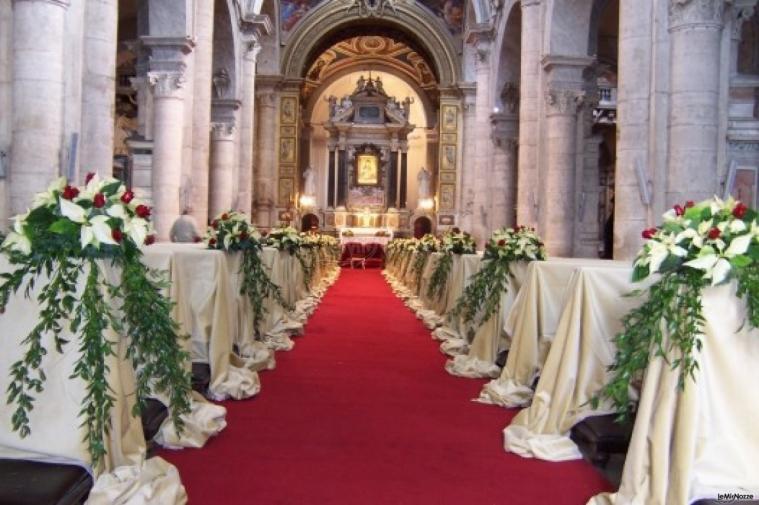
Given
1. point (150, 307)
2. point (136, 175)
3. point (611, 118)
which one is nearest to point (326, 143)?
point (611, 118)

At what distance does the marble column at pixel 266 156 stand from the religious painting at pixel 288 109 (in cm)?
98

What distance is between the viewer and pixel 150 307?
342 centimetres

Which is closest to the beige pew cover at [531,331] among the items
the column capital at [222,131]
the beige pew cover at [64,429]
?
the beige pew cover at [64,429]

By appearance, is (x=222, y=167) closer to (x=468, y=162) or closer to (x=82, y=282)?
(x=468, y=162)

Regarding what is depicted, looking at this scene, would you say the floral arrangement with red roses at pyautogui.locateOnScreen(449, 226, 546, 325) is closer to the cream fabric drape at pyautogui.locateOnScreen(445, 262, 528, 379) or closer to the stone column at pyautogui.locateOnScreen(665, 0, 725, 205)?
the cream fabric drape at pyautogui.locateOnScreen(445, 262, 528, 379)

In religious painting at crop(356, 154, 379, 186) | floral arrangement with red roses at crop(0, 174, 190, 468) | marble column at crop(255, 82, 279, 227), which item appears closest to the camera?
floral arrangement with red roses at crop(0, 174, 190, 468)

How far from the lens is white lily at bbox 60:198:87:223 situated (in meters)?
3.05

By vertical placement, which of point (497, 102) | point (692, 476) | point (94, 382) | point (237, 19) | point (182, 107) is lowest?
point (692, 476)

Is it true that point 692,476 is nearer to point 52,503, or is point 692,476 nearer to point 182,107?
point 52,503

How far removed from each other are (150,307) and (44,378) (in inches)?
23.8

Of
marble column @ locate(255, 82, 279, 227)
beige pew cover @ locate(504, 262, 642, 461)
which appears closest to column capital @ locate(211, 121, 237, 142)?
marble column @ locate(255, 82, 279, 227)

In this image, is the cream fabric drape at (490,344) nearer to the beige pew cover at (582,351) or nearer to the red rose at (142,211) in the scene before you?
the beige pew cover at (582,351)

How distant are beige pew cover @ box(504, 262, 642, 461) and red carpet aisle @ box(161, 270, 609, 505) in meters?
0.32

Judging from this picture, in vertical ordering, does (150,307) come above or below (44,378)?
above
